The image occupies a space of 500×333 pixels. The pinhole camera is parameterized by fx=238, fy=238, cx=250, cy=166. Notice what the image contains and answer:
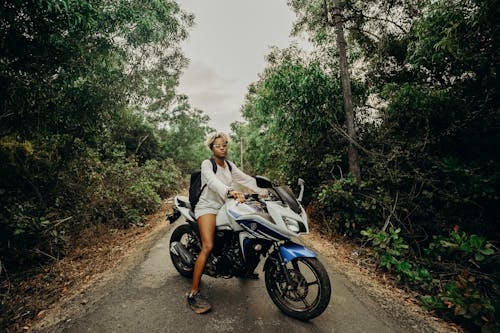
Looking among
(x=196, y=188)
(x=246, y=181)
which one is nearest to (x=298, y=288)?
(x=246, y=181)

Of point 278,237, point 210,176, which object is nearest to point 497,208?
point 278,237

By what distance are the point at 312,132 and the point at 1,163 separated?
6.52 meters

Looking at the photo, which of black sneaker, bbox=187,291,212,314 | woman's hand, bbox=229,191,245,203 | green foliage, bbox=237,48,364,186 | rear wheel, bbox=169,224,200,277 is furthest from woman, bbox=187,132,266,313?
green foliage, bbox=237,48,364,186

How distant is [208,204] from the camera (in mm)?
2742

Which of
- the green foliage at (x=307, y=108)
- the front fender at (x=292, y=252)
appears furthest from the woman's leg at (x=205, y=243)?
the green foliage at (x=307, y=108)

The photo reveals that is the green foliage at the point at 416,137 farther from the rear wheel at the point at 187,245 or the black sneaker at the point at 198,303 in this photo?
the rear wheel at the point at 187,245

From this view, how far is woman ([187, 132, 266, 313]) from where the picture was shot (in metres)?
2.56

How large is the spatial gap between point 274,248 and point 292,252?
24 centimetres

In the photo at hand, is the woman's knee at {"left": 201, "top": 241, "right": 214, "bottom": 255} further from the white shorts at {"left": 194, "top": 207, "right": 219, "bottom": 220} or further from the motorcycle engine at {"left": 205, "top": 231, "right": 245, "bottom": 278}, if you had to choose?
the white shorts at {"left": 194, "top": 207, "right": 219, "bottom": 220}

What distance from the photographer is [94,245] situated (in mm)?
4676

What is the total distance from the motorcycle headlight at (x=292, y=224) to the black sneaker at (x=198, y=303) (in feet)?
4.30

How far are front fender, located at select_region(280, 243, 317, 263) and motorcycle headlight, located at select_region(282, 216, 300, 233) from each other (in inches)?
9.6

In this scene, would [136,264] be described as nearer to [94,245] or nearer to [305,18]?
[94,245]

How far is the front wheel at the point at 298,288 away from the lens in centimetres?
224
